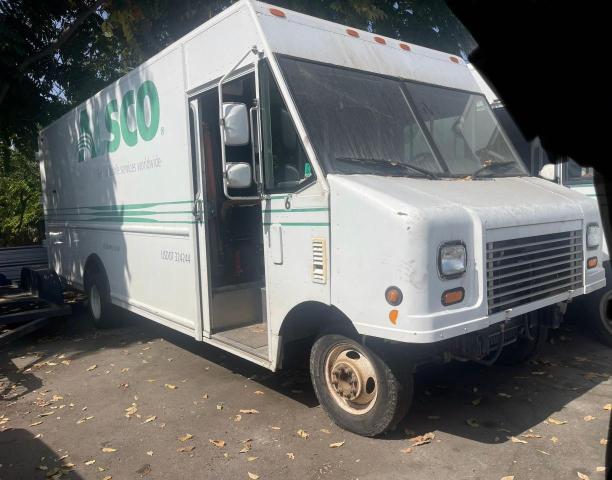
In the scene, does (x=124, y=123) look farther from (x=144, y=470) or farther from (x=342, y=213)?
(x=144, y=470)

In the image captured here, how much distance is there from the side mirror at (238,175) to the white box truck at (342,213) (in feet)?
0.07

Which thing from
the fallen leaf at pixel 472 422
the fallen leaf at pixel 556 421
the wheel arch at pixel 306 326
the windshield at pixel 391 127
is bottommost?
the fallen leaf at pixel 556 421

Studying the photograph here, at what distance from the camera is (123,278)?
6598 mm

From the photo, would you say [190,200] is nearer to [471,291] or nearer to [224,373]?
[224,373]

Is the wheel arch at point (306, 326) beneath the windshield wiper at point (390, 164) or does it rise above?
beneath

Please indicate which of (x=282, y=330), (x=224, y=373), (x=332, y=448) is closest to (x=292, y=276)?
(x=282, y=330)

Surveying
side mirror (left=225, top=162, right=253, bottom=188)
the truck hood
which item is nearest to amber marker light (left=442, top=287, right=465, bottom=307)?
the truck hood

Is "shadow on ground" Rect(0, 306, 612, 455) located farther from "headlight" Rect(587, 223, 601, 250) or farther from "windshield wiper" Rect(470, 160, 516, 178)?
"windshield wiper" Rect(470, 160, 516, 178)

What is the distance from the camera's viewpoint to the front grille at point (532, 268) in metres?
3.50

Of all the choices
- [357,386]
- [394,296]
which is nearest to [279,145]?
[394,296]

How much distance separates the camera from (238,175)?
407 centimetres

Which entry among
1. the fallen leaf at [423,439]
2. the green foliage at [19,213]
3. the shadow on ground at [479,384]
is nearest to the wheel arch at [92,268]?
the shadow on ground at [479,384]

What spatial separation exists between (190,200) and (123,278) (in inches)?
84.7

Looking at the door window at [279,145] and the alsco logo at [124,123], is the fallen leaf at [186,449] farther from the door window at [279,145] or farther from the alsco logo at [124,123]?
the alsco logo at [124,123]
